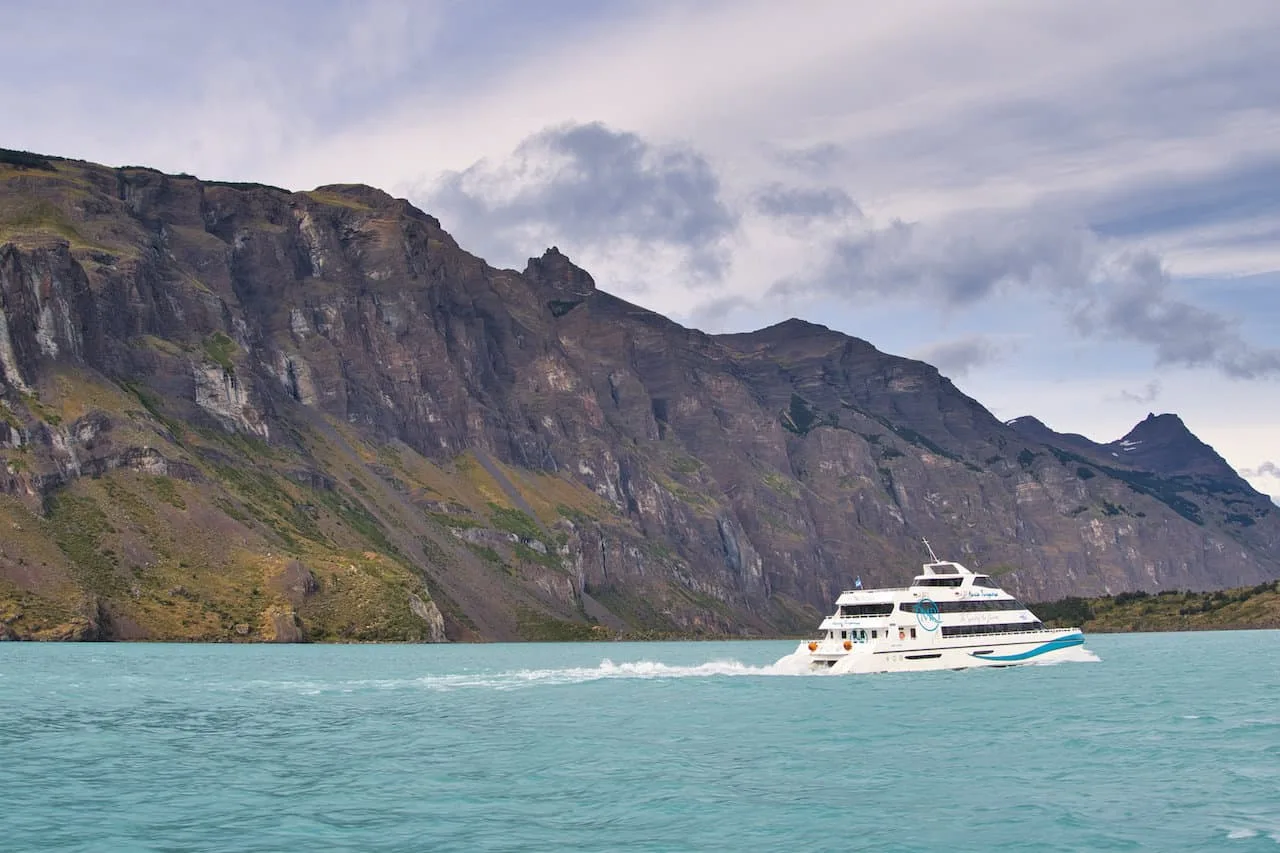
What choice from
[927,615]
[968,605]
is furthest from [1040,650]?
[927,615]

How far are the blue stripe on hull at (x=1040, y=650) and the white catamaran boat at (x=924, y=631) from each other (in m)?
0.16

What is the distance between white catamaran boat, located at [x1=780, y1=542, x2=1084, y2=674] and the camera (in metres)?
138

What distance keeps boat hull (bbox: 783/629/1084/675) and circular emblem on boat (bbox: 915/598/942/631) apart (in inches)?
72.3

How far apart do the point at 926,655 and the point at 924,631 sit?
8.55 feet

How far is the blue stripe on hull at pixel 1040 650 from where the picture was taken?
142m

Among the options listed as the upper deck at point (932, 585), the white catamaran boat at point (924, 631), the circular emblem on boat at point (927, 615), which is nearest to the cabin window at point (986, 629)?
A: the white catamaran boat at point (924, 631)

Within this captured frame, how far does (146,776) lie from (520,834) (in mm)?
23058

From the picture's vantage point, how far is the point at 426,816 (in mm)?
52469

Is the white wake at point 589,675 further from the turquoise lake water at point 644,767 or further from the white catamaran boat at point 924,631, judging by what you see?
the turquoise lake water at point 644,767

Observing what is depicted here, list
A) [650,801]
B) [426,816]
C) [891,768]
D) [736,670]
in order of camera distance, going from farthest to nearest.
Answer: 1. [736,670]
2. [891,768]
3. [650,801]
4. [426,816]

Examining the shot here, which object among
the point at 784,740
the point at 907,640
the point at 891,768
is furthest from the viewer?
→ the point at 907,640

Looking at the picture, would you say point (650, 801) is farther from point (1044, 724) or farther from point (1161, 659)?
point (1161, 659)

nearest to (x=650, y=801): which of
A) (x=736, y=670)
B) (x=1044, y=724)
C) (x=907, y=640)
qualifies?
(x=1044, y=724)

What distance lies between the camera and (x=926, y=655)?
5463 inches
